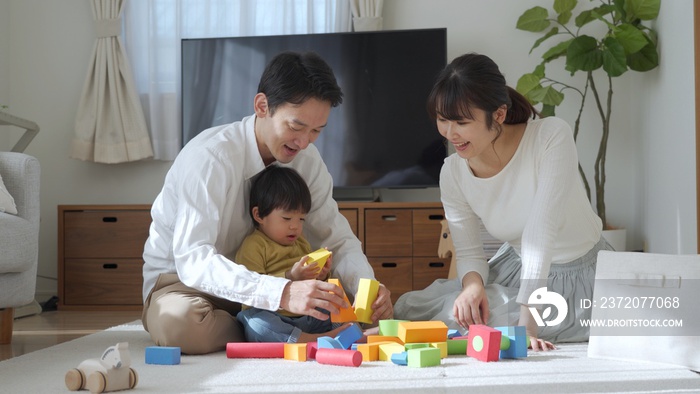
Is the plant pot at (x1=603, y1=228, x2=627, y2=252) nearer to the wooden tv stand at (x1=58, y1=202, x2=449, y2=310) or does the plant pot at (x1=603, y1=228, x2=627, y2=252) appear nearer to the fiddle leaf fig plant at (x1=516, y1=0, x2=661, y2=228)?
the fiddle leaf fig plant at (x1=516, y1=0, x2=661, y2=228)

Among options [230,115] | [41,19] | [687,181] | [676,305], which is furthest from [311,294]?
[41,19]

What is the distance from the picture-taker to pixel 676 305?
6.52ft

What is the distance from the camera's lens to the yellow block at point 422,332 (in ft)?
6.89

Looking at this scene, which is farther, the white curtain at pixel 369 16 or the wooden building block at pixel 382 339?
the white curtain at pixel 369 16

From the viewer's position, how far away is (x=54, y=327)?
3604 mm

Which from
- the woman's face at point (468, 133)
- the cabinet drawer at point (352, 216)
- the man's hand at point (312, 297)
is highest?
the woman's face at point (468, 133)

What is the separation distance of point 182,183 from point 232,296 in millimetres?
361

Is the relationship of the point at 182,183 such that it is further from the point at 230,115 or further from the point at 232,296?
the point at 230,115

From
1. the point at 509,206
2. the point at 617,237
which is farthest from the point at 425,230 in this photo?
the point at 509,206

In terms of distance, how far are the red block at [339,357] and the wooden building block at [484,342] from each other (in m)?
0.29

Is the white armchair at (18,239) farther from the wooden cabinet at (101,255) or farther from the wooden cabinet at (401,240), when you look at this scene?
the wooden cabinet at (401,240)

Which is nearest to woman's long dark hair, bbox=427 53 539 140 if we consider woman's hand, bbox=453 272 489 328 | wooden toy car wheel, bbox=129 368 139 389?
woman's hand, bbox=453 272 489 328

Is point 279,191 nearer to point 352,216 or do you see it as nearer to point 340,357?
point 340,357

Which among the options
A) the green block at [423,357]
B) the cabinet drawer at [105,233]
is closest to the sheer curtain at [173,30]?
the cabinet drawer at [105,233]
